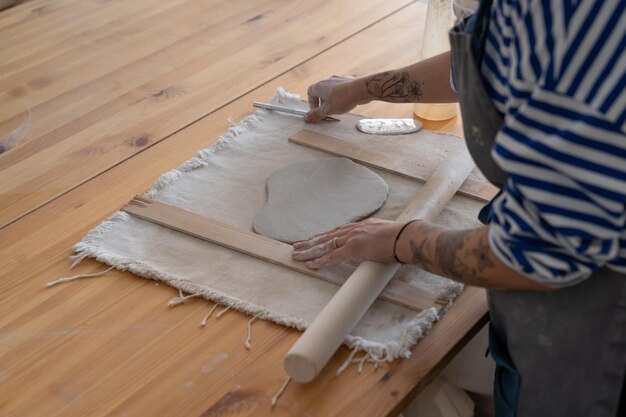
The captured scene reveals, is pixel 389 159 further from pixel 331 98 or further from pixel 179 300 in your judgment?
pixel 179 300

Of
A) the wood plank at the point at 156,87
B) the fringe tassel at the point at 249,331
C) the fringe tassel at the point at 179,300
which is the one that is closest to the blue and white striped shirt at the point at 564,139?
the fringe tassel at the point at 249,331

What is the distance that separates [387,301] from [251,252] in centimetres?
23

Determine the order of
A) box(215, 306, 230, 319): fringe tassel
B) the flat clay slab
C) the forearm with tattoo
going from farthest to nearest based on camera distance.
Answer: the flat clay slab < box(215, 306, 230, 319): fringe tassel < the forearm with tattoo

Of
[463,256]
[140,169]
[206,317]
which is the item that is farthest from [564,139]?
[140,169]

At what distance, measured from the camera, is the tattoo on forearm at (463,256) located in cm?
90

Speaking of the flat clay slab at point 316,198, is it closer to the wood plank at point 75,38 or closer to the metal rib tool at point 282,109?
the metal rib tool at point 282,109

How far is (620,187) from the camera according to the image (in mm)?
741

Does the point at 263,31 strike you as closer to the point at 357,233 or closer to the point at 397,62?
the point at 397,62

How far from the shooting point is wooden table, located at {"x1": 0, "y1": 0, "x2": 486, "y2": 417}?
0.99m

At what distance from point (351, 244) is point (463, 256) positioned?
0.23m

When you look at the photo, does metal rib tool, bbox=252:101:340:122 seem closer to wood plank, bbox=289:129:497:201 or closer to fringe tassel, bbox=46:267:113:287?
wood plank, bbox=289:129:497:201

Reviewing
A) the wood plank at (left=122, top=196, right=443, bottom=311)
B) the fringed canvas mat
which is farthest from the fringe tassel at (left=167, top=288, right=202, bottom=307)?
the wood plank at (left=122, top=196, right=443, bottom=311)

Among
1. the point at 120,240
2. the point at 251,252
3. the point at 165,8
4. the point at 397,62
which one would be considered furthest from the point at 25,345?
the point at 165,8

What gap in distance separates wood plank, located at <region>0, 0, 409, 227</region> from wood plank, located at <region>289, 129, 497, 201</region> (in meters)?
0.27
